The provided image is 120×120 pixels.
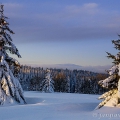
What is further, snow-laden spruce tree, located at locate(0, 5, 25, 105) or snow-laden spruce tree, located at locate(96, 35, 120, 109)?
snow-laden spruce tree, located at locate(0, 5, 25, 105)

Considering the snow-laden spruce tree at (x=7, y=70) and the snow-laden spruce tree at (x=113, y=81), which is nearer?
the snow-laden spruce tree at (x=113, y=81)

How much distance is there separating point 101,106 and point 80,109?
1.24 metres

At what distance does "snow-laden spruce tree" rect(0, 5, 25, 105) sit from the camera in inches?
823

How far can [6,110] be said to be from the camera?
43.9 feet

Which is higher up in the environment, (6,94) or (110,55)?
(110,55)

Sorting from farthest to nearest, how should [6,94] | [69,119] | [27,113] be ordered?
[6,94]
[27,113]
[69,119]

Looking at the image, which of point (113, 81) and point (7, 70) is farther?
point (7, 70)

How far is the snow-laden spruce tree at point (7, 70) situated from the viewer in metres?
20.9

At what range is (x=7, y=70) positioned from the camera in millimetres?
21219

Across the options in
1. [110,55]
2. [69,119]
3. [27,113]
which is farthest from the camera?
[110,55]

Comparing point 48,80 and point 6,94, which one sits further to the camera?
point 48,80

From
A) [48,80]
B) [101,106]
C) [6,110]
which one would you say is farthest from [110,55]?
[48,80]

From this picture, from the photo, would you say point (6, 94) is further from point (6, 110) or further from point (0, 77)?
point (6, 110)

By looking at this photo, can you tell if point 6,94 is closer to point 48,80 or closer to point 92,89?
point 48,80
